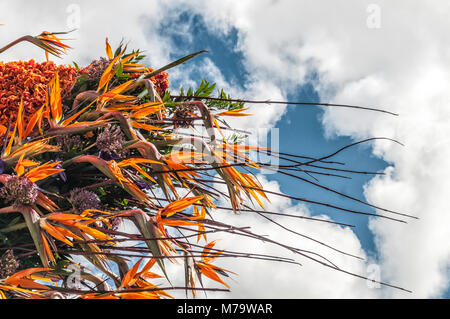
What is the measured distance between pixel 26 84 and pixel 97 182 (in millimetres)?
279

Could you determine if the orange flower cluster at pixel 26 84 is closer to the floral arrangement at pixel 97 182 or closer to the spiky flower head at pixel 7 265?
the floral arrangement at pixel 97 182

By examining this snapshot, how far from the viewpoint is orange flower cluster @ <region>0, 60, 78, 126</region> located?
95cm

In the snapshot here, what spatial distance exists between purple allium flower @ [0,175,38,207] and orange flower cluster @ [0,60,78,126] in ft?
0.68

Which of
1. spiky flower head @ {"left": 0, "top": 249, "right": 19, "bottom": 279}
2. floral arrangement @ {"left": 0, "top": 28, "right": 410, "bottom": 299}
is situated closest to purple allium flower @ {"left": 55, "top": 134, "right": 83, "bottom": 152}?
floral arrangement @ {"left": 0, "top": 28, "right": 410, "bottom": 299}

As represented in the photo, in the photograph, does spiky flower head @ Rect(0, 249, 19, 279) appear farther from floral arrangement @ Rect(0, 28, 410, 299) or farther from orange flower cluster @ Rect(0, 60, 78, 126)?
orange flower cluster @ Rect(0, 60, 78, 126)

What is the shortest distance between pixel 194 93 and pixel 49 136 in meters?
0.42

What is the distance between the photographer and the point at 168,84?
1181 mm

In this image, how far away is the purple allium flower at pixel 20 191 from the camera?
73cm

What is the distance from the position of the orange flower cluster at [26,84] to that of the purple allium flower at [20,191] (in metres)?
0.21

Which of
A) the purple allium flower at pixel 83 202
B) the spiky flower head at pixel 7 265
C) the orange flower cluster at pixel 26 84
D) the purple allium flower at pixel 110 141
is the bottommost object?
the spiky flower head at pixel 7 265

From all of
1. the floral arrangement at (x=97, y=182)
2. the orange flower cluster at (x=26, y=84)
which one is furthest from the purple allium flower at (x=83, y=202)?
the orange flower cluster at (x=26, y=84)
